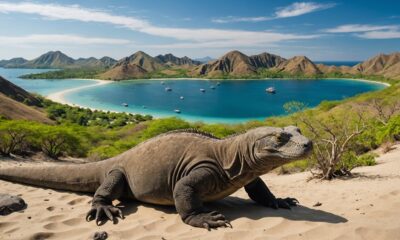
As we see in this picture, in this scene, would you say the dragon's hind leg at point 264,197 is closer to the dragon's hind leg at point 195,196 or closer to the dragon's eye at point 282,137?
the dragon's hind leg at point 195,196

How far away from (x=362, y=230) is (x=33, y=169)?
6808mm

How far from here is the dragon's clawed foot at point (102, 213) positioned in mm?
5948

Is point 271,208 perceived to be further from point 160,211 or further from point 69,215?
point 69,215

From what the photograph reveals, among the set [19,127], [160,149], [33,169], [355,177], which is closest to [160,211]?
[160,149]

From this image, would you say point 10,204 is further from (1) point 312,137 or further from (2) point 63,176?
(1) point 312,137

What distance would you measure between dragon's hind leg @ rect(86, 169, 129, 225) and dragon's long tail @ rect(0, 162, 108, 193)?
2.24ft

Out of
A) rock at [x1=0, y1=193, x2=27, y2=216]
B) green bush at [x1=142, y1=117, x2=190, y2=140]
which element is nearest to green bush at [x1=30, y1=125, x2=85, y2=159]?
green bush at [x1=142, y1=117, x2=190, y2=140]

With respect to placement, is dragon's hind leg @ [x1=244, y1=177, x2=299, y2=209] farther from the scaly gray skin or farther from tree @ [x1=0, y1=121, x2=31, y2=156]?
tree @ [x1=0, y1=121, x2=31, y2=156]

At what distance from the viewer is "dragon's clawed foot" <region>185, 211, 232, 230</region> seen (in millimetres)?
5313

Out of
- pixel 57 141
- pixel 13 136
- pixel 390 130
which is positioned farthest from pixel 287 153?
pixel 57 141

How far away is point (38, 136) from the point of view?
834 inches

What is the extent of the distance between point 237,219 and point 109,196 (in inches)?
92.9

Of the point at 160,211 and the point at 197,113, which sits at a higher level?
the point at 160,211

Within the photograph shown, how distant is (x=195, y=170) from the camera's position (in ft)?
19.2
